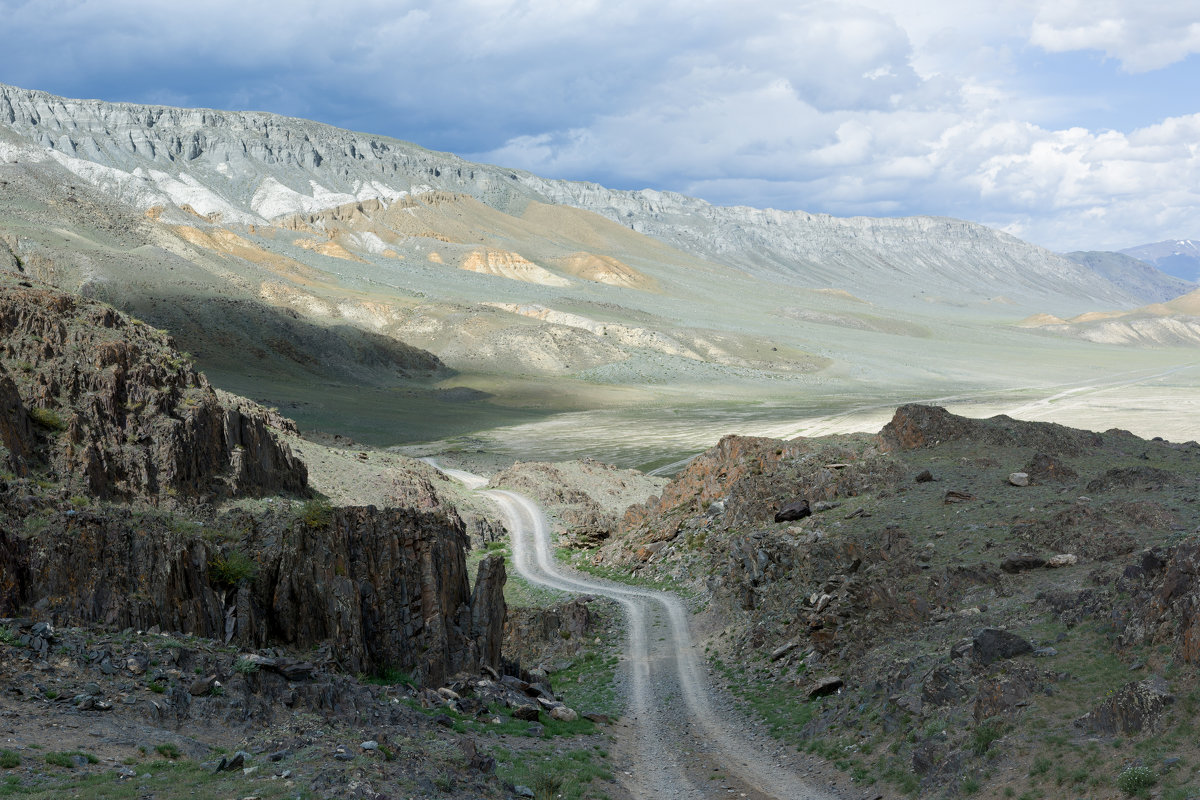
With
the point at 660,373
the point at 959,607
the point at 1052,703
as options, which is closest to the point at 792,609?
the point at 959,607

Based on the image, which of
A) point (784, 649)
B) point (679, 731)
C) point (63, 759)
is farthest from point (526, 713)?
point (63, 759)

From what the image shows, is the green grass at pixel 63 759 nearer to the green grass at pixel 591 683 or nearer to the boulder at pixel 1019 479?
the green grass at pixel 591 683

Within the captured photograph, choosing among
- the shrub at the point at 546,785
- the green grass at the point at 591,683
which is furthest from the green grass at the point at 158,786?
the green grass at the point at 591,683

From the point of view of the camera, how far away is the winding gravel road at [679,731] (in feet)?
56.7

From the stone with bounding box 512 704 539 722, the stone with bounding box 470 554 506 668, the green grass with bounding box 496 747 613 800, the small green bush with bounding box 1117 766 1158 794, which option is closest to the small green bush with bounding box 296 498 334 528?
the stone with bounding box 470 554 506 668

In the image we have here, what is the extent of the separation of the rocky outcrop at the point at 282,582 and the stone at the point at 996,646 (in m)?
11.2

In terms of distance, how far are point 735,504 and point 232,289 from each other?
4955 inches

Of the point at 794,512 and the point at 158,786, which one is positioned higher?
the point at 794,512

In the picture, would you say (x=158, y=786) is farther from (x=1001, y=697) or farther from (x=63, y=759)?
(x=1001, y=697)

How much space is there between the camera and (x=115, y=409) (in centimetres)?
2794

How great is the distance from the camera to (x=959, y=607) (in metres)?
21.5

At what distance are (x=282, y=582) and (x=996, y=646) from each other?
14180 millimetres

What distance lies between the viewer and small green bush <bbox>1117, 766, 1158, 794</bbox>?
12.8m

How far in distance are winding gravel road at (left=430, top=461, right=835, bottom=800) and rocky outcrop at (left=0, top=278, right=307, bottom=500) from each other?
14.5m
